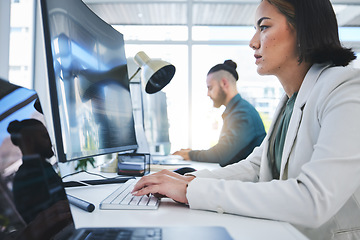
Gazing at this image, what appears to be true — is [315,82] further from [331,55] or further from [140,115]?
[140,115]

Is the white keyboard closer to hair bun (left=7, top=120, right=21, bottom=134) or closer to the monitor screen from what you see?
the monitor screen

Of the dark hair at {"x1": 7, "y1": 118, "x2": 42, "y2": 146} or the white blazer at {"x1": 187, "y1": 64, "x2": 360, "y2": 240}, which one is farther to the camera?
the white blazer at {"x1": 187, "y1": 64, "x2": 360, "y2": 240}

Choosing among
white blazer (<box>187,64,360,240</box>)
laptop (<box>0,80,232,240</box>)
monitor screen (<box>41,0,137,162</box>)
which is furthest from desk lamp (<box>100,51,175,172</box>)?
laptop (<box>0,80,232,240</box>)

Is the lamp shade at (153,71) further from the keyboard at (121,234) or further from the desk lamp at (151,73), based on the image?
the keyboard at (121,234)

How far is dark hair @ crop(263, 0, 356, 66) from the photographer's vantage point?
34.9 inches

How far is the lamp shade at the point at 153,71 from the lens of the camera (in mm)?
1193

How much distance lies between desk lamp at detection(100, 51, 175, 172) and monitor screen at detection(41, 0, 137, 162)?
5.6 inches

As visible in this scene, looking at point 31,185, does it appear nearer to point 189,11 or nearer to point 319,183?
point 319,183

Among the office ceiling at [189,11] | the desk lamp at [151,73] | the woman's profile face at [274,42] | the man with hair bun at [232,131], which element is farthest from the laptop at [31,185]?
the office ceiling at [189,11]

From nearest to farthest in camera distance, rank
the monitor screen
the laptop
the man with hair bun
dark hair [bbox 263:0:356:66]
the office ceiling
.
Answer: the laptop, the monitor screen, dark hair [bbox 263:0:356:66], the man with hair bun, the office ceiling

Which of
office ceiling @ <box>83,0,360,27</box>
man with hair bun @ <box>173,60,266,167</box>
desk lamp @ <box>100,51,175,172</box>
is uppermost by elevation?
office ceiling @ <box>83,0,360,27</box>

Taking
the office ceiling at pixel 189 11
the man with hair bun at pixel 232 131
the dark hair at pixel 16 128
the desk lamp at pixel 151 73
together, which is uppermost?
the office ceiling at pixel 189 11

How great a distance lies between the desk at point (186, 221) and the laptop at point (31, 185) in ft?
0.24

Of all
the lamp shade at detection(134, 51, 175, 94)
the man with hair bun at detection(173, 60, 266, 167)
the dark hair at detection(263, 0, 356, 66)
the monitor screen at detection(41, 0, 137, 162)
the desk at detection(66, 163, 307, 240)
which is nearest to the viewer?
the desk at detection(66, 163, 307, 240)
